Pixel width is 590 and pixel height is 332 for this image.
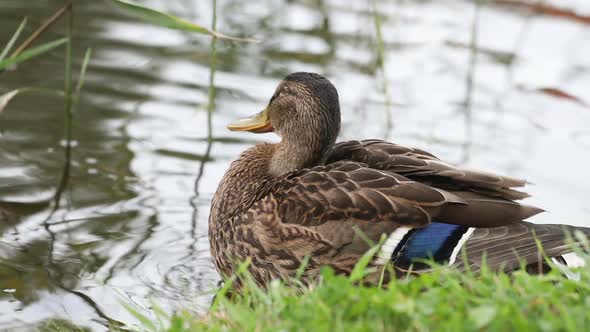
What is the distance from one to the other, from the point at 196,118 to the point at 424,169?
280 centimetres

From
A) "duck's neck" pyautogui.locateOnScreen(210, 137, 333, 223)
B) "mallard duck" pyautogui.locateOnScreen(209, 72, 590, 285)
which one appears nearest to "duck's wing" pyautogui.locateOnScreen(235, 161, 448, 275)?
"mallard duck" pyautogui.locateOnScreen(209, 72, 590, 285)

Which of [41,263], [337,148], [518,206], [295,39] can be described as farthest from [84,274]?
[295,39]

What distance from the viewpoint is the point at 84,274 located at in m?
4.83

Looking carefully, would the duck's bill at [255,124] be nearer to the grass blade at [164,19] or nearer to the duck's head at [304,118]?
the duck's head at [304,118]

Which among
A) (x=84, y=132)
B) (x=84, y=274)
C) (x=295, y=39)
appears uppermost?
(x=295, y=39)

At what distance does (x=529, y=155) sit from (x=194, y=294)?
10.0 ft

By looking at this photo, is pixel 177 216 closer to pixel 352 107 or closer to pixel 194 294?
pixel 194 294

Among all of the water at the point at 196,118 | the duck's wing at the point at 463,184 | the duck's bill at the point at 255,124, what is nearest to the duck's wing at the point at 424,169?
the duck's wing at the point at 463,184

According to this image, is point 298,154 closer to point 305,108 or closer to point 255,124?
point 305,108

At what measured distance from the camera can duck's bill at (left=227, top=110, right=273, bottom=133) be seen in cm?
524

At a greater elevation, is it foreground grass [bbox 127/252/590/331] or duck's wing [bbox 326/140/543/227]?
duck's wing [bbox 326/140/543/227]

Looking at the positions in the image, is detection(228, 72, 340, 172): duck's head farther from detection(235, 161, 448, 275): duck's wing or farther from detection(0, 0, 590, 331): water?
detection(0, 0, 590, 331): water

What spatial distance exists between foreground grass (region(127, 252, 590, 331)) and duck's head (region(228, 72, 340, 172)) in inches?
62.6

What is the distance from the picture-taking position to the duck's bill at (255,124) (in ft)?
17.2
